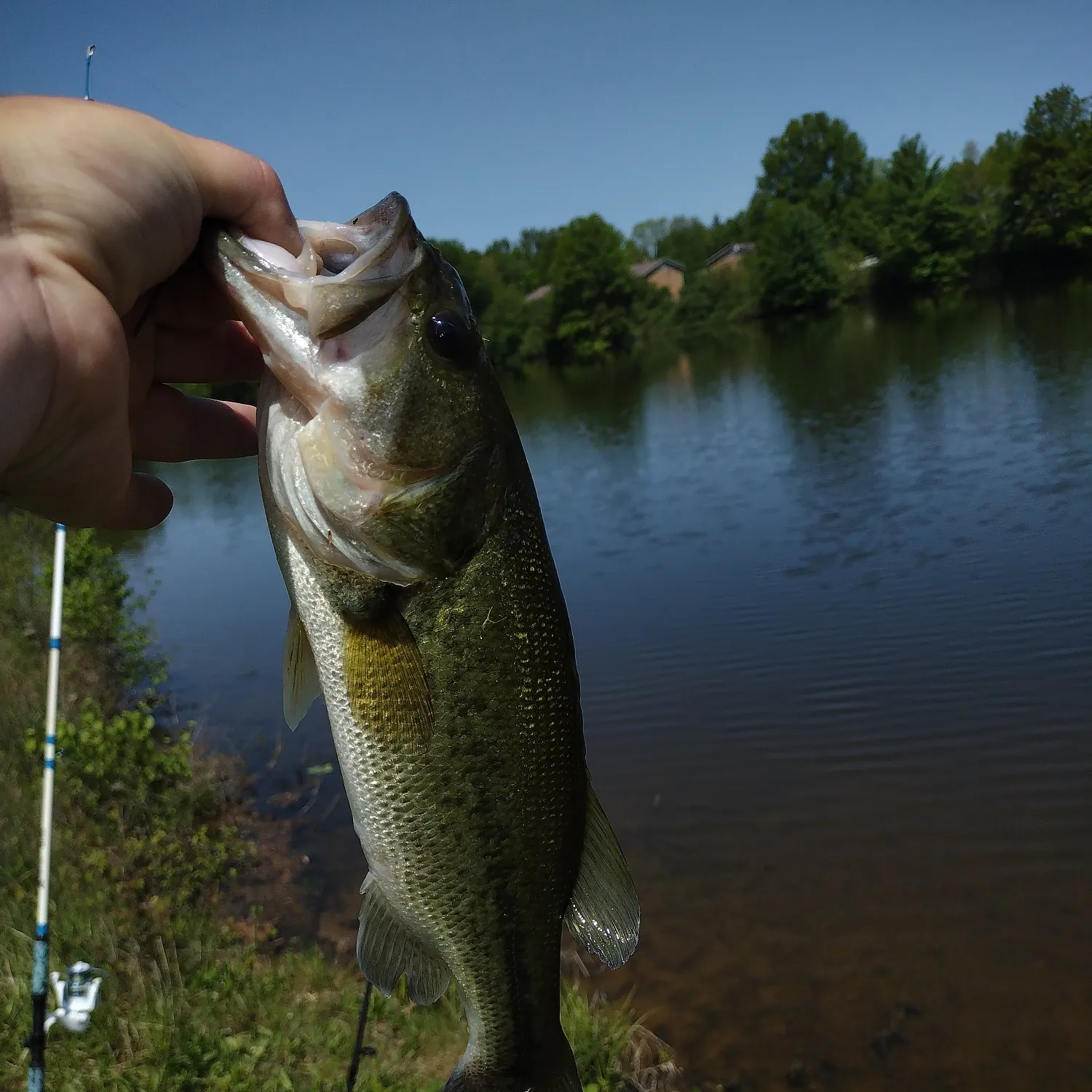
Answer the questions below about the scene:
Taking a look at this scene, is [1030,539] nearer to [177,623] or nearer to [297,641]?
[297,641]

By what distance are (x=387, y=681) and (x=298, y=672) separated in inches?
11.6

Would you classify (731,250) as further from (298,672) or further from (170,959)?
(298,672)

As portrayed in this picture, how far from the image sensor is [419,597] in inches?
74.4

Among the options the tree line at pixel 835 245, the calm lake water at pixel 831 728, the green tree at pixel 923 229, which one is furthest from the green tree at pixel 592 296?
the calm lake water at pixel 831 728

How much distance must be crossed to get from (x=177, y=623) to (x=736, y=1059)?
38.1ft

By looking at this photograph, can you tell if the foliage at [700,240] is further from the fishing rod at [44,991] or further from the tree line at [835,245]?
the fishing rod at [44,991]

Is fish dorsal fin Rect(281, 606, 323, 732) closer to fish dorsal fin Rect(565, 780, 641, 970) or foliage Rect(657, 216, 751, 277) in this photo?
fish dorsal fin Rect(565, 780, 641, 970)

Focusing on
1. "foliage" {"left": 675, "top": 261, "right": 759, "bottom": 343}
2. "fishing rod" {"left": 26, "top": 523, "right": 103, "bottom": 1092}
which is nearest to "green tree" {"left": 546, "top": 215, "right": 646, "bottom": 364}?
"foliage" {"left": 675, "top": 261, "right": 759, "bottom": 343}

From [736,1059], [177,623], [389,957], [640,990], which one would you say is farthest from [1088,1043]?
[177,623]

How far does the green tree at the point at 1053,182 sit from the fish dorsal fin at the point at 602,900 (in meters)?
58.1

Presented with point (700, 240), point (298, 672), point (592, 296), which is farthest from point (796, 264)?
point (298, 672)

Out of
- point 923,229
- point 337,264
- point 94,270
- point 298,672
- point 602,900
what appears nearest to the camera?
point 94,270

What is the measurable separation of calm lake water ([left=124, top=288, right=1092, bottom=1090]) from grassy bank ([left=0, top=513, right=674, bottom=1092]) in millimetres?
853

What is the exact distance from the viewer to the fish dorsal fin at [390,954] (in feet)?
6.88
